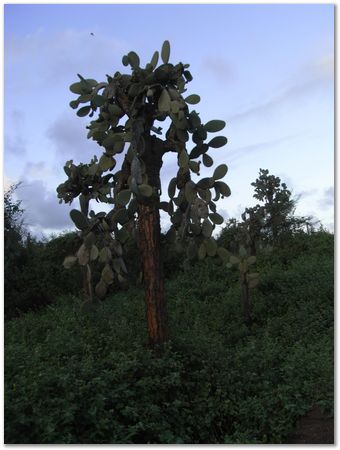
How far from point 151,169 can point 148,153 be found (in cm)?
20

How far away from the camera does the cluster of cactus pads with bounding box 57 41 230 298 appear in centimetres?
621

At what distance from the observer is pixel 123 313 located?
925cm

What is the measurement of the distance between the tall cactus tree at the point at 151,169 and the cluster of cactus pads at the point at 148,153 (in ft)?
0.04

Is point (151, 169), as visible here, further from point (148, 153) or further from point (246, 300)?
point (246, 300)

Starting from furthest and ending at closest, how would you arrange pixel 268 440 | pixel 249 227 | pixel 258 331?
1. pixel 249 227
2. pixel 258 331
3. pixel 268 440

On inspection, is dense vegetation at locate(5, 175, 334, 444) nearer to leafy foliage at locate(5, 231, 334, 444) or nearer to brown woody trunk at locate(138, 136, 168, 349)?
leafy foliage at locate(5, 231, 334, 444)

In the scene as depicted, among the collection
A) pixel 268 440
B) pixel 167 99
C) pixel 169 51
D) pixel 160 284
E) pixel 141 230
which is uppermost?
pixel 169 51

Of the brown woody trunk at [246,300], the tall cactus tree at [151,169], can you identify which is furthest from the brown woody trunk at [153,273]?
the brown woody trunk at [246,300]

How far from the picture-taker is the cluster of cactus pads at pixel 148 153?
6.21 m

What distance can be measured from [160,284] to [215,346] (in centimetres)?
115

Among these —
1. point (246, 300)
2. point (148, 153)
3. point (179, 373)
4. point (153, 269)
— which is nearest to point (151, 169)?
point (148, 153)

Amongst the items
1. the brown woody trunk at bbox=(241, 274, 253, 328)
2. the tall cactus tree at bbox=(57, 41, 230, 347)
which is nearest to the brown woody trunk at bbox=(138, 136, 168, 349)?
the tall cactus tree at bbox=(57, 41, 230, 347)

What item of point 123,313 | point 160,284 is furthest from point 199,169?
point 123,313

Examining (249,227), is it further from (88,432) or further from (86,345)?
(88,432)
